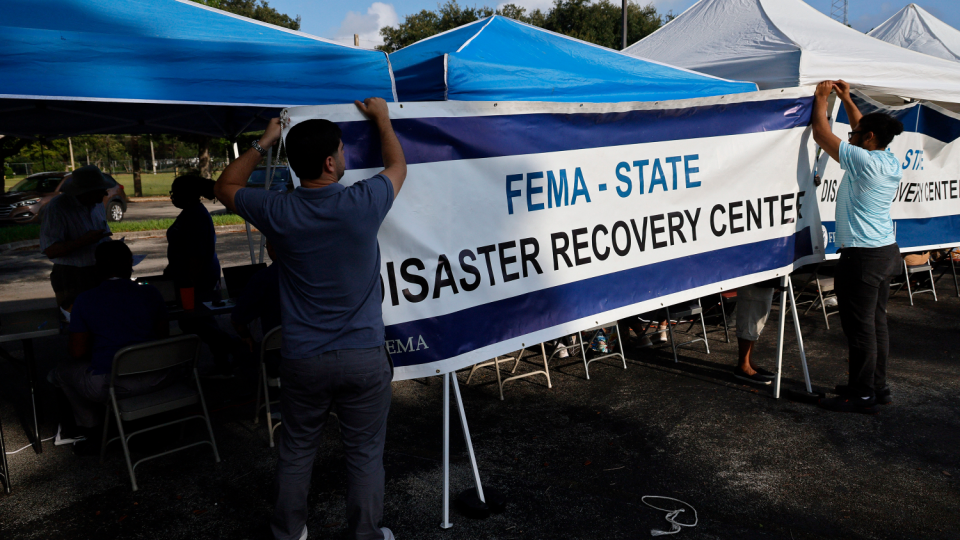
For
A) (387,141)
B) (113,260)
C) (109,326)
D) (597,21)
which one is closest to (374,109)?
(387,141)

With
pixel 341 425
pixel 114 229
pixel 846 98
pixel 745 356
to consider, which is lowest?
pixel 745 356

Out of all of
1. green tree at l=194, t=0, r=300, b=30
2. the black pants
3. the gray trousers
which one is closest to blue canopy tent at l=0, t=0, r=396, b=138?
the gray trousers

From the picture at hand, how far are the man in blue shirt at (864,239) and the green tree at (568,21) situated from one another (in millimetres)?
30789

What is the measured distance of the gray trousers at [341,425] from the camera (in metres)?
2.38

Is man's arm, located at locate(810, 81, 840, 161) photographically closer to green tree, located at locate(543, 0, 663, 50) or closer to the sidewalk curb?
the sidewalk curb

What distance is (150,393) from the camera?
3.76 metres

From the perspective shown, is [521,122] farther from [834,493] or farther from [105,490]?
[105,490]

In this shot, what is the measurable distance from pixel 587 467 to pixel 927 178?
16.5 feet

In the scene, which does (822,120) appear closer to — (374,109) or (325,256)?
(374,109)

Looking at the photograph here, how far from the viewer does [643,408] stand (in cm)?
450

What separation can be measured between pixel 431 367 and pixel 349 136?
118 centimetres

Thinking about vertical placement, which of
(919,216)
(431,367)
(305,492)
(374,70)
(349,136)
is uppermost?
(374,70)

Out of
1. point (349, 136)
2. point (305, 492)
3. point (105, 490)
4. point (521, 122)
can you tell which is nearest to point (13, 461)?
point (105, 490)

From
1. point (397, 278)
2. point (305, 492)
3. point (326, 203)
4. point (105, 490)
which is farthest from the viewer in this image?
point (105, 490)
